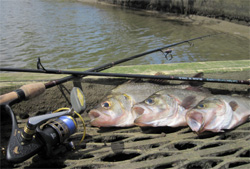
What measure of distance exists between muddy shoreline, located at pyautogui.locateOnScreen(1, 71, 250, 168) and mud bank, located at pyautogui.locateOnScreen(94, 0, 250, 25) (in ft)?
33.6

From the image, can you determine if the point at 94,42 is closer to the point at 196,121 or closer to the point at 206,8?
the point at 196,121

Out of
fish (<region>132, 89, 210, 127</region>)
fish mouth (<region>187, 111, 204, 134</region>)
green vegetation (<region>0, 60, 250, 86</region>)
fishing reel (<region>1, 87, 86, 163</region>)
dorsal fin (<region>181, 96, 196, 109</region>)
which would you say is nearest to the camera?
fishing reel (<region>1, 87, 86, 163</region>)

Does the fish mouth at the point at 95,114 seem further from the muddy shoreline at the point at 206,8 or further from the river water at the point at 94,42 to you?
the muddy shoreline at the point at 206,8

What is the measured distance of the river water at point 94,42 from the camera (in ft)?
20.8

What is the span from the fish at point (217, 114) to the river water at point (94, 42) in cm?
395

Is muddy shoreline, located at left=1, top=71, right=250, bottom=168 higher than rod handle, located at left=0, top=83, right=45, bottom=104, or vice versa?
rod handle, located at left=0, top=83, right=45, bottom=104

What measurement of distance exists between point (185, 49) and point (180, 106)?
5.57m

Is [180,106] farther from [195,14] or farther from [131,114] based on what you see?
[195,14]

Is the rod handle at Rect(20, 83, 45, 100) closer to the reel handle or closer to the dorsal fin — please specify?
the reel handle

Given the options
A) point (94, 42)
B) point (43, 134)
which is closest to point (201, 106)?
point (43, 134)

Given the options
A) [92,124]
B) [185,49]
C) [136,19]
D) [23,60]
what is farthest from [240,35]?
[92,124]

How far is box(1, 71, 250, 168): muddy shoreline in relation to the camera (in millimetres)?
1840

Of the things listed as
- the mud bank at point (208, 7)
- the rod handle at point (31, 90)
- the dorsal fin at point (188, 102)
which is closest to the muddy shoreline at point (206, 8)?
the mud bank at point (208, 7)

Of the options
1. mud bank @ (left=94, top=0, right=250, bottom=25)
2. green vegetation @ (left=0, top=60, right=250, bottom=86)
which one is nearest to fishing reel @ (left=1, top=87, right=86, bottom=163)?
green vegetation @ (left=0, top=60, right=250, bottom=86)
